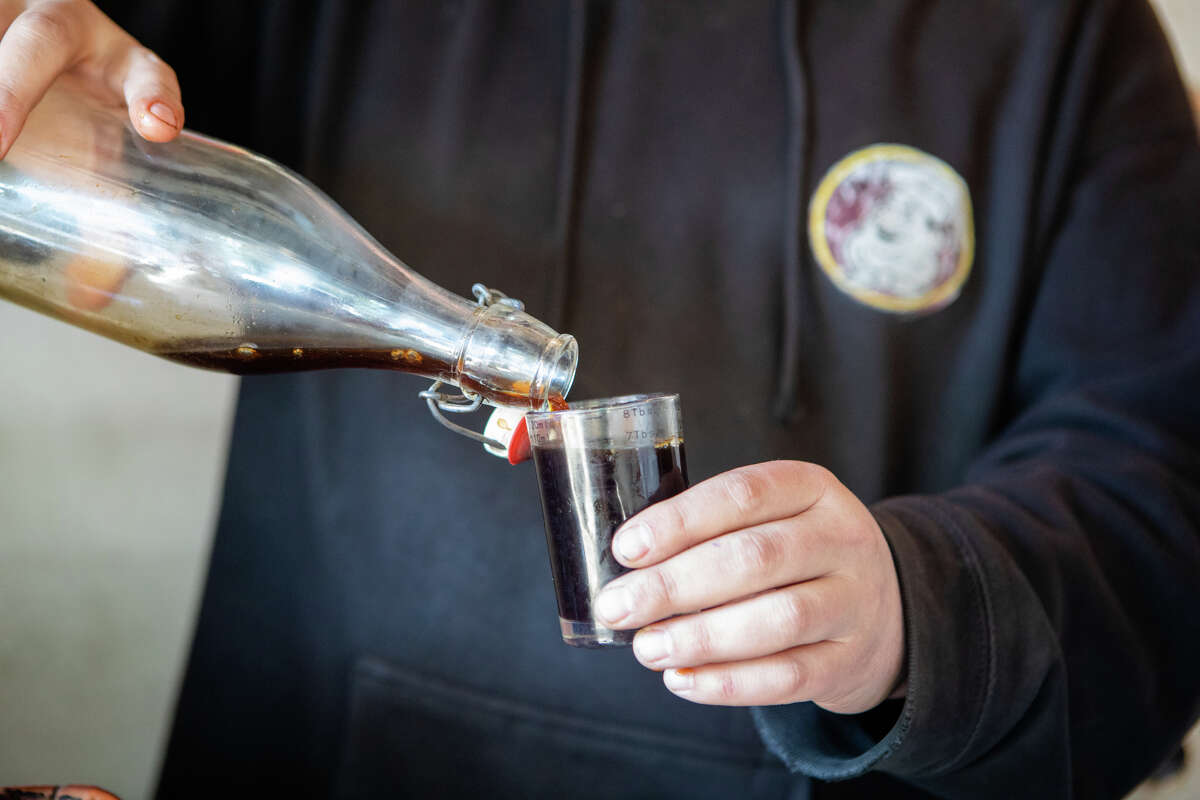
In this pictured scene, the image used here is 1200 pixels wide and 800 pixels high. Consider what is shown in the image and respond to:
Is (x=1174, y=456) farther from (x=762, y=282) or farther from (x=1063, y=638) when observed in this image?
(x=762, y=282)

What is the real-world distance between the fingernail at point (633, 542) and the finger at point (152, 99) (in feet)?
1.23

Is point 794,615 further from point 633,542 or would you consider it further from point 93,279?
point 93,279

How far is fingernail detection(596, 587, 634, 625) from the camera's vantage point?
0.48 meters

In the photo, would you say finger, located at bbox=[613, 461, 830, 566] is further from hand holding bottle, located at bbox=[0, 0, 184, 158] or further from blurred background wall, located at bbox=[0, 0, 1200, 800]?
blurred background wall, located at bbox=[0, 0, 1200, 800]

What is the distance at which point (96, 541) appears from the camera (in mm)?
1201

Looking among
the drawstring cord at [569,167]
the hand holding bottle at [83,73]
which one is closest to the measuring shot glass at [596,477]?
the hand holding bottle at [83,73]

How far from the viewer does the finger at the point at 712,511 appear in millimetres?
482

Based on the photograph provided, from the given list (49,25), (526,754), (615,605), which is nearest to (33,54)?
(49,25)

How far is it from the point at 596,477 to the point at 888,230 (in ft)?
1.91

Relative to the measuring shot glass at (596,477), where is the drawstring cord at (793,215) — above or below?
above

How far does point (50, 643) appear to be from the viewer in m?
1.19

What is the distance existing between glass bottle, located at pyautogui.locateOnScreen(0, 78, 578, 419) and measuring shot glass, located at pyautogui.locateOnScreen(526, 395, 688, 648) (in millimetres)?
59

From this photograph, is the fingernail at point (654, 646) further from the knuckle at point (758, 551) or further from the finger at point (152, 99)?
the finger at point (152, 99)

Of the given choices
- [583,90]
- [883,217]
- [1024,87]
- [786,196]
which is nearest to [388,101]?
[583,90]
